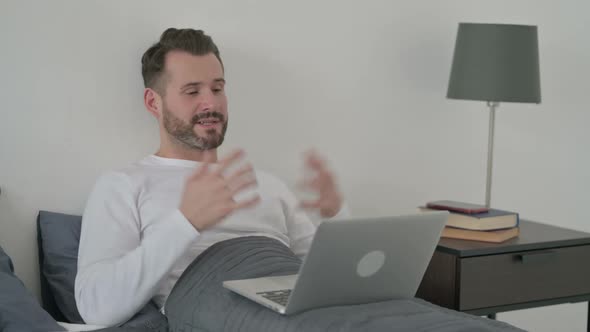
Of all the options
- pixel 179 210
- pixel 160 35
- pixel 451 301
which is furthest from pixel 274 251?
pixel 160 35

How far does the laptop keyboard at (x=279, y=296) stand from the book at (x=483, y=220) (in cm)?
87

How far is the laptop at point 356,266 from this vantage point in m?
1.62

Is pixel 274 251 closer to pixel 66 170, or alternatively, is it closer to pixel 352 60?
pixel 66 170

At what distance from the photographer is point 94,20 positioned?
230 centimetres

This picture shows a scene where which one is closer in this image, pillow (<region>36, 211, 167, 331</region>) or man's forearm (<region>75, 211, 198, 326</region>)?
man's forearm (<region>75, 211, 198, 326</region>)

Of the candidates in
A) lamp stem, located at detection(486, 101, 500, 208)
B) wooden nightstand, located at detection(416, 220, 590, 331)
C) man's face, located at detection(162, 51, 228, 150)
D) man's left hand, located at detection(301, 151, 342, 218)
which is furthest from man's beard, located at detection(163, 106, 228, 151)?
lamp stem, located at detection(486, 101, 500, 208)

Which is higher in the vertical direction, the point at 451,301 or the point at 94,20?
the point at 94,20

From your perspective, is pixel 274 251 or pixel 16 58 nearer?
pixel 274 251

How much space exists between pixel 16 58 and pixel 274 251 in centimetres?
86

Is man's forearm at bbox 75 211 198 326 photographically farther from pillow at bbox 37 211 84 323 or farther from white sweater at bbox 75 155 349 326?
pillow at bbox 37 211 84 323

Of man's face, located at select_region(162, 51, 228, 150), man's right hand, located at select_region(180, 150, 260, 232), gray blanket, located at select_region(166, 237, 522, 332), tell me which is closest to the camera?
gray blanket, located at select_region(166, 237, 522, 332)

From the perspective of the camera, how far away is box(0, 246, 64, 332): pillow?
5.54 ft

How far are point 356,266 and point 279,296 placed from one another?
0.18m

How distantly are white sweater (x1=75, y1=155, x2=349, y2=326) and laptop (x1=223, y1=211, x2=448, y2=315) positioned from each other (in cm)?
18
